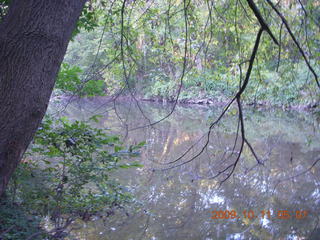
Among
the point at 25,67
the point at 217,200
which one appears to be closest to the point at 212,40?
the point at 217,200

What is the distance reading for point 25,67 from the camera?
1160mm

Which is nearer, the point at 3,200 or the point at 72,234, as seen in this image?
the point at 3,200

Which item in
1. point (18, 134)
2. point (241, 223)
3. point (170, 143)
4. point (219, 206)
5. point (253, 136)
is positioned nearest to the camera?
point (18, 134)

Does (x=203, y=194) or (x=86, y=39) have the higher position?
(x=86, y=39)

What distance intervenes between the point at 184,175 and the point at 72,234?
2741 mm

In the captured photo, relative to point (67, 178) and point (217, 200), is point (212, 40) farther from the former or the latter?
point (67, 178)

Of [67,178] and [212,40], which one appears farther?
[212,40]

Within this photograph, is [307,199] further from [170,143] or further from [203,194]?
[170,143]

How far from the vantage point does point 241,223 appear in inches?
159

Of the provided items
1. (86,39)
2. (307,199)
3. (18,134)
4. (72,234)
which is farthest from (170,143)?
(86,39)
